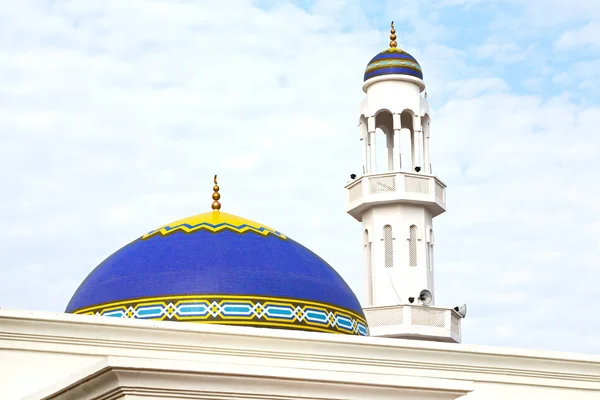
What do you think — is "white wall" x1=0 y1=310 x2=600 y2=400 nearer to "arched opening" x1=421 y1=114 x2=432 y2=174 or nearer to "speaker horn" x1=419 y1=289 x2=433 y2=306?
"speaker horn" x1=419 y1=289 x2=433 y2=306

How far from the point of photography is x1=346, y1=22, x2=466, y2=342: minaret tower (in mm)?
23266

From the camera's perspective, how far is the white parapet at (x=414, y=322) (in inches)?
869


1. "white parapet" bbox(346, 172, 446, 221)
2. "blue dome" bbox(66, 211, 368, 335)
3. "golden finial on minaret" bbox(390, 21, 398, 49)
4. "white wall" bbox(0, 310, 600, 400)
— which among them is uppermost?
"golden finial on minaret" bbox(390, 21, 398, 49)

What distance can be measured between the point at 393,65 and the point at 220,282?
11.8 m

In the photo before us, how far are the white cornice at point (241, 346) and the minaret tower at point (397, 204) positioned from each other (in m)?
9.04

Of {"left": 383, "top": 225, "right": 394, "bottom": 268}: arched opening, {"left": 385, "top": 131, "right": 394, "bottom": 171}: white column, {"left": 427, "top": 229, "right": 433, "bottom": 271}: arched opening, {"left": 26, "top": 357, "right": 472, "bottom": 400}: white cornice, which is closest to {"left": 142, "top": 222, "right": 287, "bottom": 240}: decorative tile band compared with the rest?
{"left": 26, "top": 357, "right": 472, "bottom": 400}: white cornice

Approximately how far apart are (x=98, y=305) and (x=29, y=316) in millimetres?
1480

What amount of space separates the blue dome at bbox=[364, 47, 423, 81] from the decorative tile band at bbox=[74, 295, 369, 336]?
Answer: 446 inches

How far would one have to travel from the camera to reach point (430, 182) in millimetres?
23734

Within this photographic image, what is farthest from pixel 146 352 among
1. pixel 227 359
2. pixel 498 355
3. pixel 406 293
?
pixel 406 293

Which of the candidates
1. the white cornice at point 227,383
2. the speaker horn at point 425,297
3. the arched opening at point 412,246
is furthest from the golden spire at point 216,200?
the arched opening at point 412,246

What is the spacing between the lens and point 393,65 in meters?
24.4

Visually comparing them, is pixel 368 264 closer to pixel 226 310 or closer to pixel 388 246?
pixel 388 246

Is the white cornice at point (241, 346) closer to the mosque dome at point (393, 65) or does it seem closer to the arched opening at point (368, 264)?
the arched opening at point (368, 264)
